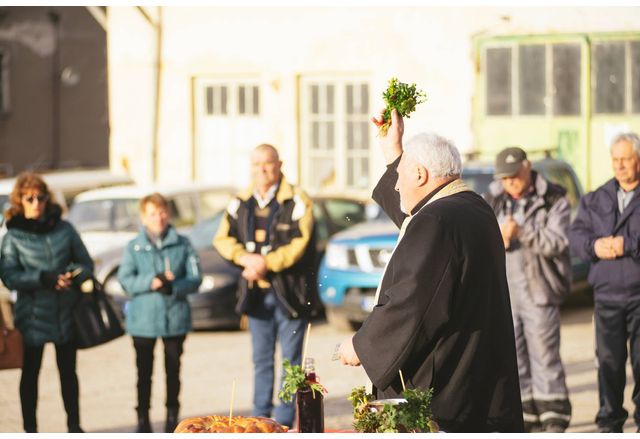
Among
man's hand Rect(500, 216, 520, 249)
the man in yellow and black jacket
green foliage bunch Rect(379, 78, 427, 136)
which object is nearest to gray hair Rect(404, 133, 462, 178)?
green foliage bunch Rect(379, 78, 427, 136)

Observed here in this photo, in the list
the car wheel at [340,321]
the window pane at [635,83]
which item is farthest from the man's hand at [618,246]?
the window pane at [635,83]

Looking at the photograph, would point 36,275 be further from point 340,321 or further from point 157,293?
point 340,321

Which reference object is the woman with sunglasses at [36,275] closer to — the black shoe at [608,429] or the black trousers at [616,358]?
the black trousers at [616,358]

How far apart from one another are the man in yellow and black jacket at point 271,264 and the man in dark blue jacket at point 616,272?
195 centimetres

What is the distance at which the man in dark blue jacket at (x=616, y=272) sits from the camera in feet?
29.4

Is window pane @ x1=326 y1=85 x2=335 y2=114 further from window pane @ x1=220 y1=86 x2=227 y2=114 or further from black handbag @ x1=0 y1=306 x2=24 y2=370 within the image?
black handbag @ x1=0 y1=306 x2=24 y2=370

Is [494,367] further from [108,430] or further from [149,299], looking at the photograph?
[108,430]

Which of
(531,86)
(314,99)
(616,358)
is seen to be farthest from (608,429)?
(314,99)

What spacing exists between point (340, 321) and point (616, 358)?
5.99 metres

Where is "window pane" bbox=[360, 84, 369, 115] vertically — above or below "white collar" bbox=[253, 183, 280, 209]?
above

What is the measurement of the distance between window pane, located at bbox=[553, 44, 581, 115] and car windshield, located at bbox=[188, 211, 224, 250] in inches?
296

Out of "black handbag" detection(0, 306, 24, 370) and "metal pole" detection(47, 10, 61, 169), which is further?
"metal pole" detection(47, 10, 61, 169)

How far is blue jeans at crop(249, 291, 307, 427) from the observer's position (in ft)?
31.4

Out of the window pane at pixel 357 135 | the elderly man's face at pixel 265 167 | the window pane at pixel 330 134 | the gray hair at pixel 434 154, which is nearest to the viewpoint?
the gray hair at pixel 434 154
